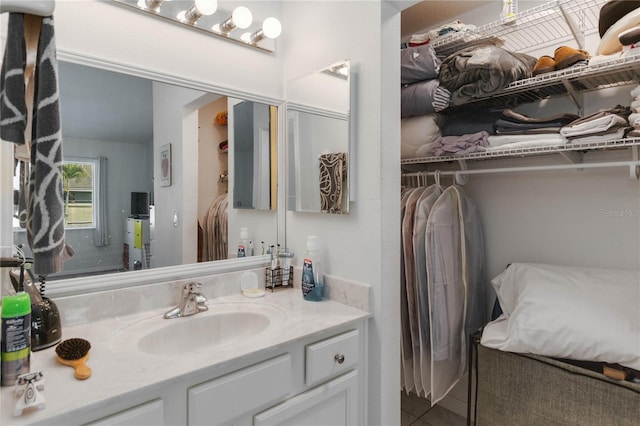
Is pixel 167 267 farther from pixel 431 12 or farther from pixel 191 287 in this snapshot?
pixel 431 12

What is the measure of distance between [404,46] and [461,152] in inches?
28.4

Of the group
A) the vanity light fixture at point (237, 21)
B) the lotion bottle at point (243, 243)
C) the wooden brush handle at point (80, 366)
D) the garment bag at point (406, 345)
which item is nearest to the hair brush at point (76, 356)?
the wooden brush handle at point (80, 366)

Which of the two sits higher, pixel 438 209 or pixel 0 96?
pixel 0 96

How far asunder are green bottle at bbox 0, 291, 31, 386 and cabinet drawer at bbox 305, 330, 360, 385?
0.72 m

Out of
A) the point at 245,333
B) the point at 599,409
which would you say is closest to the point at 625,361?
the point at 599,409

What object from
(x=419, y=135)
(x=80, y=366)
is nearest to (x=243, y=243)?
(x=80, y=366)

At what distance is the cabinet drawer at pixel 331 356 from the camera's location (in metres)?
1.12

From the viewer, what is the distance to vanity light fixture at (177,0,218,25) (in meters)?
1.35

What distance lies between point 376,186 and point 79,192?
3.45ft

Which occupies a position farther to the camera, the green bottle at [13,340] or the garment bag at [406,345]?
the garment bag at [406,345]

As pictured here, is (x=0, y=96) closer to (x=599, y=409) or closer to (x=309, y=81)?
(x=309, y=81)

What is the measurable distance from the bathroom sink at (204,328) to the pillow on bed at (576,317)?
1.00 metres

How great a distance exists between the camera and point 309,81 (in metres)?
1.56

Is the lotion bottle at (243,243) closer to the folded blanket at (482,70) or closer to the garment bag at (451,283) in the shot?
the garment bag at (451,283)
